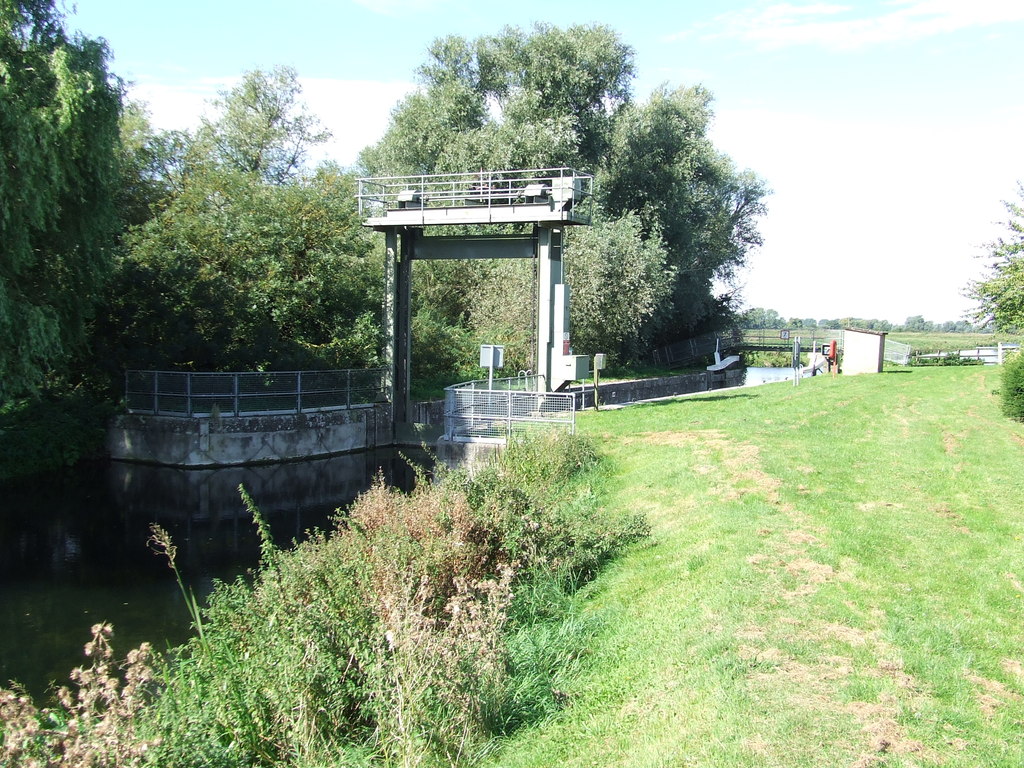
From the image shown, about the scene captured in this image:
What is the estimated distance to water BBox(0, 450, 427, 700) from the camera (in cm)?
1089

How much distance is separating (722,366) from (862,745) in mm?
40835

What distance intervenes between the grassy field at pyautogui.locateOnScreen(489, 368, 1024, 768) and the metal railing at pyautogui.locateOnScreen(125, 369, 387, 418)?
12780 millimetres

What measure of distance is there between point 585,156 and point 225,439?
22644 mm

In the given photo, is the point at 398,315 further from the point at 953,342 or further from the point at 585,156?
the point at 953,342

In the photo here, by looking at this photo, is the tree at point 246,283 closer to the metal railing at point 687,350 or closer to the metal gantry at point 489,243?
the metal gantry at point 489,243

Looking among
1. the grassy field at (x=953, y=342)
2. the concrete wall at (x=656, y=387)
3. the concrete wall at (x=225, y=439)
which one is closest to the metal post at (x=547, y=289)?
the concrete wall at (x=656, y=387)

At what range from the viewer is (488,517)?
33.8 ft

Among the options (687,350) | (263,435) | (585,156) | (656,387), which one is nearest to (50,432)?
(263,435)

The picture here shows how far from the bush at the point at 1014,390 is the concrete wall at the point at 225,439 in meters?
18.2

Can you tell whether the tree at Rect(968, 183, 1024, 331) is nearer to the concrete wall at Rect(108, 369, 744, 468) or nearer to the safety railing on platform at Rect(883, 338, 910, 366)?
the concrete wall at Rect(108, 369, 744, 468)

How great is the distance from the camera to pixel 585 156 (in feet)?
128

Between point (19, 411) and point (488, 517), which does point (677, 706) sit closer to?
point (488, 517)

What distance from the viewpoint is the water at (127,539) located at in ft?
35.7

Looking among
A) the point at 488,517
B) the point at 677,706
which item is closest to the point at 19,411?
the point at 488,517
